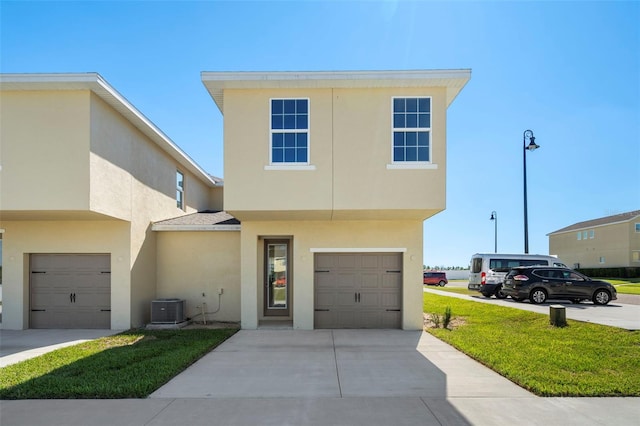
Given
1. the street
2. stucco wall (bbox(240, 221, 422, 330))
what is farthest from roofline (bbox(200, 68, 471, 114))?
the street

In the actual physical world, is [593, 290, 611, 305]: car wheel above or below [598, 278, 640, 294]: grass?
above

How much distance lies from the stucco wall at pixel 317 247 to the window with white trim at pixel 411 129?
87.8 inches

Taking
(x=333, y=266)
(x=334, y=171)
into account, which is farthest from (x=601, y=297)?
(x=334, y=171)

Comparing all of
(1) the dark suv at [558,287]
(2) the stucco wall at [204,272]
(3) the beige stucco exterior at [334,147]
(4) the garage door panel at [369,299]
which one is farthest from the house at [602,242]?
(2) the stucco wall at [204,272]

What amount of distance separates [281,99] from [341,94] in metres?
1.51

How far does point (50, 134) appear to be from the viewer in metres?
9.27

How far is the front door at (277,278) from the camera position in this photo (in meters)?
12.5

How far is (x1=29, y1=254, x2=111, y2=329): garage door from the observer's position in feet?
37.4

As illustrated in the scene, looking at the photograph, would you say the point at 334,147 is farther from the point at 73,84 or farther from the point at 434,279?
the point at 434,279

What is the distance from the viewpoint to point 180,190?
15.9 m

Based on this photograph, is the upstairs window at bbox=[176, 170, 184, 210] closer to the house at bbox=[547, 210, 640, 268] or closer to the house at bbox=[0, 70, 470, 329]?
the house at bbox=[0, 70, 470, 329]

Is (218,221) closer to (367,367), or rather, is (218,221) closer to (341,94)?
(341,94)

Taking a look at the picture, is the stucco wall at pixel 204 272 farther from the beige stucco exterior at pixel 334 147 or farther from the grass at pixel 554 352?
the grass at pixel 554 352

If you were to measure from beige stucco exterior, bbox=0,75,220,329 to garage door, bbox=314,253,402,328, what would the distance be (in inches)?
219
